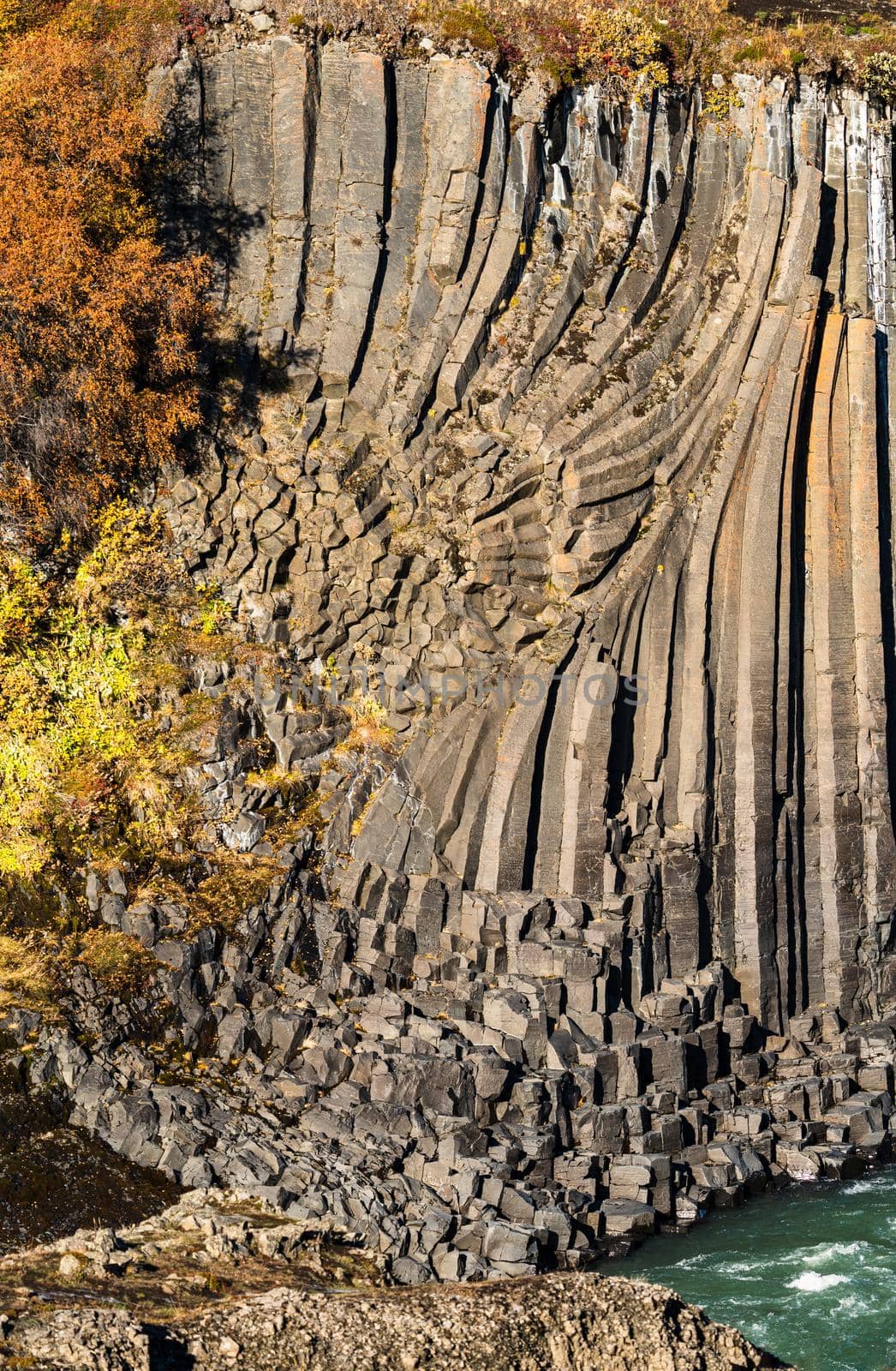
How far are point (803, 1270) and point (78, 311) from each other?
16.8m

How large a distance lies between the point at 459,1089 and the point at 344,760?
5.89m

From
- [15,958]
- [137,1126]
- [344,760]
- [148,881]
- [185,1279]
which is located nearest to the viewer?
[185,1279]

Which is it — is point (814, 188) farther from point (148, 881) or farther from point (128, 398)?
point (148, 881)

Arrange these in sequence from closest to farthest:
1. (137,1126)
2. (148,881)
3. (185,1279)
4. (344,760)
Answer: (185,1279), (137,1126), (148,881), (344,760)

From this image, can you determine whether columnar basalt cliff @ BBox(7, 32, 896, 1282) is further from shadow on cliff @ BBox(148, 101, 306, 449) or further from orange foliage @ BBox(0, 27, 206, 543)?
orange foliage @ BBox(0, 27, 206, 543)

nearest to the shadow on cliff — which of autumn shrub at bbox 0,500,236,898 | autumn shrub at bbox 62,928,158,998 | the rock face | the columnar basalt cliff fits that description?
the columnar basalt cliff

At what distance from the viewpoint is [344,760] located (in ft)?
86.0

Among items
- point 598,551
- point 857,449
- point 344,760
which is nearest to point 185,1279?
point 344,760

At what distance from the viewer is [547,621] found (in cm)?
2581

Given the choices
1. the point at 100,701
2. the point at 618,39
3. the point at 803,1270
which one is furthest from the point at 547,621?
the point at 618,39

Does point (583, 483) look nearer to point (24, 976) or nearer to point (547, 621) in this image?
point (547, 621)

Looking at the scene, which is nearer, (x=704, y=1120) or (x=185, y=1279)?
(x=185, y=1279)

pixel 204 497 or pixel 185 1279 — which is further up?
pixel 204 497

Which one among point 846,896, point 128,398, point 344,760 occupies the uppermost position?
point 128,398
